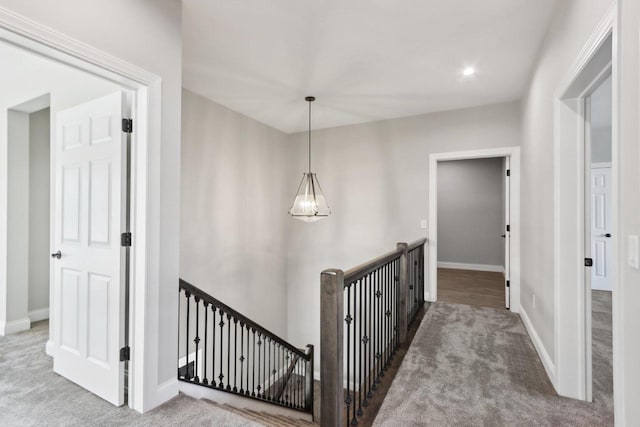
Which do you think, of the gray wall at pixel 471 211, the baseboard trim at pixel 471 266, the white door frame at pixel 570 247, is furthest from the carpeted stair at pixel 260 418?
the gray wall at pixel 471 211

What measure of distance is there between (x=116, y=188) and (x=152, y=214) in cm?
31

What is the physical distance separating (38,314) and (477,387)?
450 centimetres

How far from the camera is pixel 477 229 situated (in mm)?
7074

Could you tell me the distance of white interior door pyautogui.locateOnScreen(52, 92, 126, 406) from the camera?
1.98 metres

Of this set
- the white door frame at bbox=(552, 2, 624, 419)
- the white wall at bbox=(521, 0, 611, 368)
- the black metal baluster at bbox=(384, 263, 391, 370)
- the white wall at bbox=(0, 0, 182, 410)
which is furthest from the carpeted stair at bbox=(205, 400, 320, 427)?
the white wall at bbox=(521, 0, 611, 368)

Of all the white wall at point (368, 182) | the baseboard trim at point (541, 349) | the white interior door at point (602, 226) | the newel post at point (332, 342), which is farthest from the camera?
the white interior door at point (602, 226)

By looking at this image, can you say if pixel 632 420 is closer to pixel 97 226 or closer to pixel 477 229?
pixel 97 226

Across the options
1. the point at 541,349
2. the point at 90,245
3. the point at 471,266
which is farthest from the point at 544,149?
the point at 471,266

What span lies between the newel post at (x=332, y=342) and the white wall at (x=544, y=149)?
1.65 metres

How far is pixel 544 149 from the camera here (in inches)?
95.8

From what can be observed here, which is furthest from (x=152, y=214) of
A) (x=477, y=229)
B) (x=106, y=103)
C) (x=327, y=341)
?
(x=477, y=229)

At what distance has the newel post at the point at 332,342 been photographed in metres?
1.54

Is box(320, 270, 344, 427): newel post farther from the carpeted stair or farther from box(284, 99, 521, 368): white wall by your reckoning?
box(284, 99, 521, 368): white wall

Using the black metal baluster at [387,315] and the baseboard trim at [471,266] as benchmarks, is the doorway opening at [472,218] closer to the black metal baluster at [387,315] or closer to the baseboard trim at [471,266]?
the baseboard trim at [471,266]
